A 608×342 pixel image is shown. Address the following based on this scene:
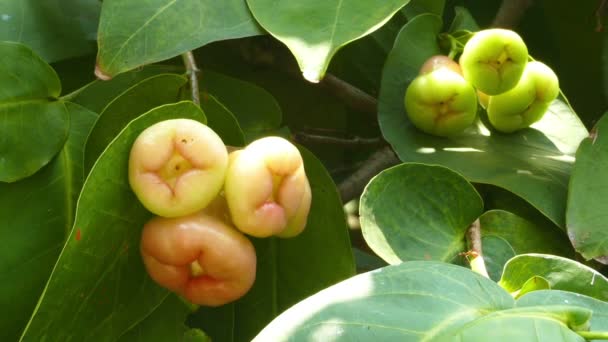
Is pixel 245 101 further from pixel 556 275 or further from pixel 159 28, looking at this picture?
pixel 556 275

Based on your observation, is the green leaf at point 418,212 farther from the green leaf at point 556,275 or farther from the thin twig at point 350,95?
the thin twig at point 350,95

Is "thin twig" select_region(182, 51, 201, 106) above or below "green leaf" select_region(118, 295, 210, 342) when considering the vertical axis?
above

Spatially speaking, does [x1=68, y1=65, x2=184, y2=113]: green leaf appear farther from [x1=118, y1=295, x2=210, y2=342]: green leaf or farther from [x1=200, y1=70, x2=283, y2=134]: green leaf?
[x1=118, y1=295, x2=210, y2=342]: green leaf

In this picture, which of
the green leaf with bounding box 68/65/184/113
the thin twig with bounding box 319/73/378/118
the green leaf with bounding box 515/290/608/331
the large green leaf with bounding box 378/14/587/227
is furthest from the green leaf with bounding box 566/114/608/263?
the green leaf with bounding box 68/65/184/113

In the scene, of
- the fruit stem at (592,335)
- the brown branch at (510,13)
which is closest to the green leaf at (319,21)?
the fruit stem at (592,335)

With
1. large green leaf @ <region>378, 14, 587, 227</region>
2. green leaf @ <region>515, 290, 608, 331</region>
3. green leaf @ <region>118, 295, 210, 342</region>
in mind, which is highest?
green leaf @ <region>515, 290, 608, 331</region>

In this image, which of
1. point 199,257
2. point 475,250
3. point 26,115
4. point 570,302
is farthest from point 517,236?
point 26,115
